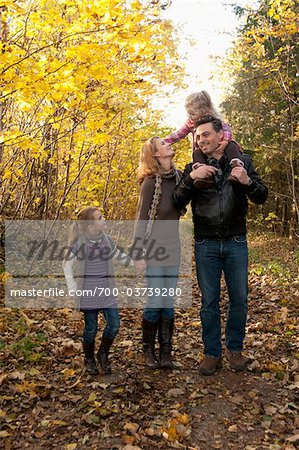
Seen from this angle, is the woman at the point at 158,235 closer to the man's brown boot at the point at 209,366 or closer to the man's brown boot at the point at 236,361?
the man's brown boot at the point at 209,366

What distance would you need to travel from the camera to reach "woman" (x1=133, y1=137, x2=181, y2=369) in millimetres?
4074

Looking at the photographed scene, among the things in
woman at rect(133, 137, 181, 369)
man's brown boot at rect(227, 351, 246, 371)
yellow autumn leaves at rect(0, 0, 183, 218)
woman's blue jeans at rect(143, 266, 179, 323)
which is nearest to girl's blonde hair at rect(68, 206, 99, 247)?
woman at rect(133, 137, 181, 369)

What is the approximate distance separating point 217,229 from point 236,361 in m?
1.22

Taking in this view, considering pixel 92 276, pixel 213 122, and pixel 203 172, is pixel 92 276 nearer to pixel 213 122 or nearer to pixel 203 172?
pixel 203 172

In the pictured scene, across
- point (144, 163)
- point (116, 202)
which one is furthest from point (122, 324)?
point (116, 202)

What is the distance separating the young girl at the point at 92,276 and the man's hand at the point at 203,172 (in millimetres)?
981

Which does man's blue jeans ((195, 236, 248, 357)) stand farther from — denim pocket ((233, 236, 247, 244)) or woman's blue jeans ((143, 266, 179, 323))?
woman's blue jeans ((143, 266, 179, 323))

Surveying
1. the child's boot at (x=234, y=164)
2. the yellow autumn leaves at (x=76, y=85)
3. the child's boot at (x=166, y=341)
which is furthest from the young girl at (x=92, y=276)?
the yellow autumn leaves at (x=76, y=85)

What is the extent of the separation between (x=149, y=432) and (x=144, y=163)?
7.40 feet

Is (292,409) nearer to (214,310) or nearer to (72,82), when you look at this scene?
(214,310)

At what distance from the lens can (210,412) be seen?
346cm

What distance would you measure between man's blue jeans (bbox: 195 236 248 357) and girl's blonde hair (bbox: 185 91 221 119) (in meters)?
1.12

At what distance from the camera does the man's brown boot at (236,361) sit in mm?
4062

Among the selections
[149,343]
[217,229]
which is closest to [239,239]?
[217,229]
